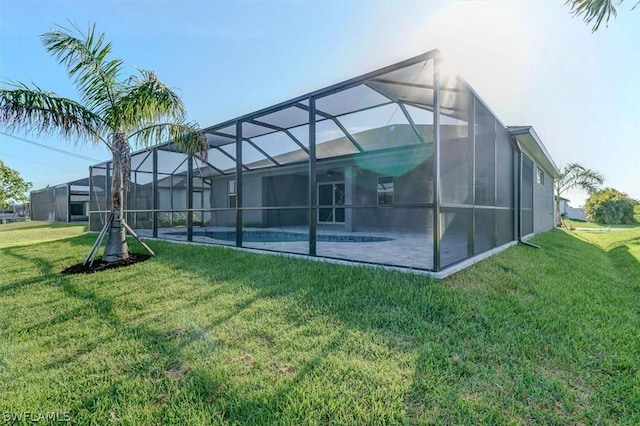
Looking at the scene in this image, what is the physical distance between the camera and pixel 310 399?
207cm

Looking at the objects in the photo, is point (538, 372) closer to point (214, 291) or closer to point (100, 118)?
point (214, 291)

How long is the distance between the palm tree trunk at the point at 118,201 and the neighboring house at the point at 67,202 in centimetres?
2206

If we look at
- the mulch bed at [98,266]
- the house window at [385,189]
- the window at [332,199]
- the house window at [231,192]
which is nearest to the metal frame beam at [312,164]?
the mulch bed at [98,266]

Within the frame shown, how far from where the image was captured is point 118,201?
6.70m

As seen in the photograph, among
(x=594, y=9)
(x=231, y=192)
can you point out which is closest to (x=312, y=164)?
(x=594, y=9)

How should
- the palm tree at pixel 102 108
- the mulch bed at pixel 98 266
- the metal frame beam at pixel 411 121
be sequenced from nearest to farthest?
the palm tree at pixel 102 108
the mulch bed at pixel 98 266
the metal frame beam at pixel 411 121

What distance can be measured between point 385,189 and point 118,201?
867cm

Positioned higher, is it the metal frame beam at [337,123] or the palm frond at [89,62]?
the palm frond at [89,62]

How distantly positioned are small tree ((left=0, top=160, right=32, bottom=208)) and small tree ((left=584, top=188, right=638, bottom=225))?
50004 millimetres

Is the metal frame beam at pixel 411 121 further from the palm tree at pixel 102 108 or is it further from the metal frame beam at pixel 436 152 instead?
the palm tree at pixel 102 108

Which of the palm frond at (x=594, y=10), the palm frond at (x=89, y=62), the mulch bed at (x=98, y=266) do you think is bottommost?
the mulch bed at (x=98, y=266)

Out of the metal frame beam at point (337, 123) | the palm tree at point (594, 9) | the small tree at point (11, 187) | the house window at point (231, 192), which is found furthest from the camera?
the small tree at point (11, 187)

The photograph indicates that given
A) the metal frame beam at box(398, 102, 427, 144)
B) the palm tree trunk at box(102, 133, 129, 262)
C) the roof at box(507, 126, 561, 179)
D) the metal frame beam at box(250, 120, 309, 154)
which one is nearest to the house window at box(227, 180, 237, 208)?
the metal frame beam at box(250, 120, 309, 154)

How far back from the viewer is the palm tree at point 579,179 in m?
25.4
